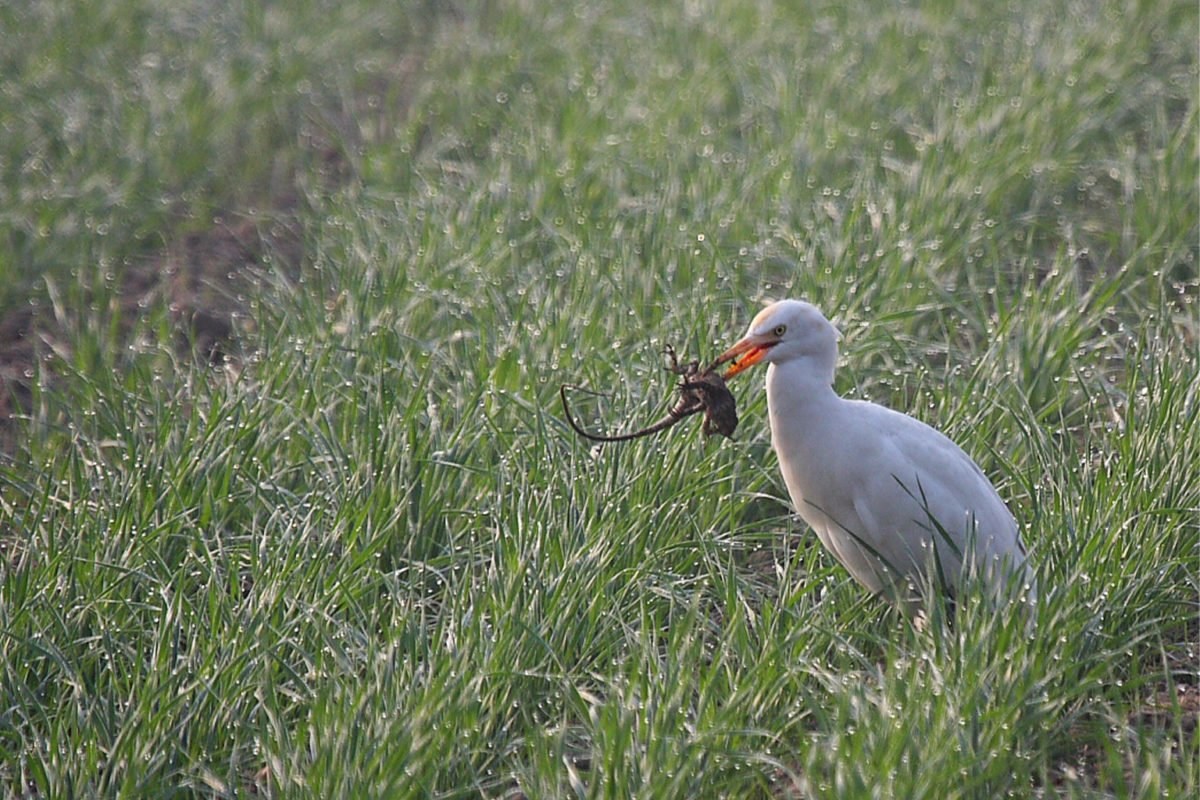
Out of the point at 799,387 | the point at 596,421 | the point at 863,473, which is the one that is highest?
the point at 799,387

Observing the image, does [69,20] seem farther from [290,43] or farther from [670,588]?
[670,588]

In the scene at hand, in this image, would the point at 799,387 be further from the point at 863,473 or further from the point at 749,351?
the point at 863,473

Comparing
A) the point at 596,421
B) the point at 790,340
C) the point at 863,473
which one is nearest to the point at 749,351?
the point at 790,340

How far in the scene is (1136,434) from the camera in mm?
3568

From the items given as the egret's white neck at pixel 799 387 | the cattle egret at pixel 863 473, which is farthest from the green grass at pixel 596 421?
the egret's white neck at pixel 799 387

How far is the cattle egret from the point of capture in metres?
3.33

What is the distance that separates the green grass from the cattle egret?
12 centimetres

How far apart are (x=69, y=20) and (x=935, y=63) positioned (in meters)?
4.71

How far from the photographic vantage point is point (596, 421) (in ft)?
13.2

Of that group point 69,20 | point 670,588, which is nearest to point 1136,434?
point 670,588

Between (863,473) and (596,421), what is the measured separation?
0.93m

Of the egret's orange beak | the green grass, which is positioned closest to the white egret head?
the egret's orange beak

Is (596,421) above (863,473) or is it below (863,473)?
below

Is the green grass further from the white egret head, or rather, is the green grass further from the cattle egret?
the white egret head
